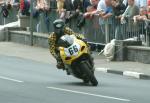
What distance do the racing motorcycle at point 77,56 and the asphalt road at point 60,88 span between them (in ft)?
1.01

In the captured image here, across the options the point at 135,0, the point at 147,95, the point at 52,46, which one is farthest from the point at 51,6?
the point at 147,95

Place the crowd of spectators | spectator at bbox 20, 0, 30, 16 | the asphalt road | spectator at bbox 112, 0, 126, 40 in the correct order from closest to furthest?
the asphalt road
the crowd of spectators
spectator at bbox 112, 0, 126, 40
spectator at bbox 20, 0, 30, 16

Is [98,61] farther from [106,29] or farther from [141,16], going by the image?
[141,16]

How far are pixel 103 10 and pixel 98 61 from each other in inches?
77.2

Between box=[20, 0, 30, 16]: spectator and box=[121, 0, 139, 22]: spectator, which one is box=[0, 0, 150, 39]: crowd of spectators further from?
box=[20, 0, 30, 16]: spectator

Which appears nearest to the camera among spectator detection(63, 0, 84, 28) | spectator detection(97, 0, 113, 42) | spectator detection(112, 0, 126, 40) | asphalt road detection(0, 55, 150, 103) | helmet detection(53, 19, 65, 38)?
asphalt road detection(0, 55, 150, 103)

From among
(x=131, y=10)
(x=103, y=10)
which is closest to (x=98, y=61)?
(x=103, y=10)

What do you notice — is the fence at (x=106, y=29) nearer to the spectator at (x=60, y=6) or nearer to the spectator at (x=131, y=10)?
the spectator at (x=131, y=10)

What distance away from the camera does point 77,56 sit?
17.9 meters

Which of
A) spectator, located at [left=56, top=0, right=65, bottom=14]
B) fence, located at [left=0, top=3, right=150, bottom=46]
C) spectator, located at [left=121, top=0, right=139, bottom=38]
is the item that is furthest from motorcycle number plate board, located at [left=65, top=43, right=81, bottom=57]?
spectator, located at [left=56, top=0, right=65, bottom=14]

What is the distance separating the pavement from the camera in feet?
70.6

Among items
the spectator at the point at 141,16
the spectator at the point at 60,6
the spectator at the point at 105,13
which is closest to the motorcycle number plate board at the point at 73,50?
the spectator at the point at 141,16

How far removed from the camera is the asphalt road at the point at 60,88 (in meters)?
15.1

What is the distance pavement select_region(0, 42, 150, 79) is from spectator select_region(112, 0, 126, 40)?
0.98 metres
